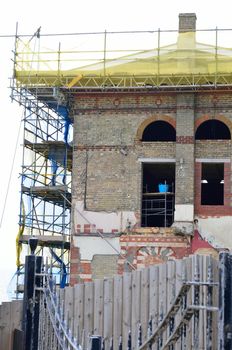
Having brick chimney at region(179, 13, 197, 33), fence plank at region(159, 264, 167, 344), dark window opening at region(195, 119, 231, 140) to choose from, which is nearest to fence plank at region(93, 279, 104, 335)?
fence plank at region(159, 264, 167, 344)

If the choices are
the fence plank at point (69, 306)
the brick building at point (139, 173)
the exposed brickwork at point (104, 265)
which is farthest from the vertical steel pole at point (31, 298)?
the exposed brickwork at point (104, 265)

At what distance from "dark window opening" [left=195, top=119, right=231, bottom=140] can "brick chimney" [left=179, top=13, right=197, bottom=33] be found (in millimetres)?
3751

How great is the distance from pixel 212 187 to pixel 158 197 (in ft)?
21.1

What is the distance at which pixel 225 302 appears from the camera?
7.21m

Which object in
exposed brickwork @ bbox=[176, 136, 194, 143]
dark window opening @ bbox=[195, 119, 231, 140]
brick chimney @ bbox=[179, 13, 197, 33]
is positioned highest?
brick chimney @ bbox=[179, 13, 197, 33]

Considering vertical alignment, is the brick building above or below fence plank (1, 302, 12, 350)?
above

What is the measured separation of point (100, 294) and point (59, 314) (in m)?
0.86

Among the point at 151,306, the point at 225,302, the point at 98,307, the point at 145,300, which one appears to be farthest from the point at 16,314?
the point at 225,302

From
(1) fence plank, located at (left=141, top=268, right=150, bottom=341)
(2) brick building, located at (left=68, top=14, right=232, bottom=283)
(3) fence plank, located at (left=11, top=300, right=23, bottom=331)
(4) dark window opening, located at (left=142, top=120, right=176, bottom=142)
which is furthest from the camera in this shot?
(4) dark window opening, located at (left=142, top=120, right=176, bottom=142)

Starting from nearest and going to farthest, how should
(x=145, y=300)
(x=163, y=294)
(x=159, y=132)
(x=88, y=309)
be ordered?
(x=163, y=294)
(x=145, y=300)
(x=88, y=309)
(x=159, y=132)

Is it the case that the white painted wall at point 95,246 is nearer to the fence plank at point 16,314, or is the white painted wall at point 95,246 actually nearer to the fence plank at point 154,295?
the fence plank at point 16,314

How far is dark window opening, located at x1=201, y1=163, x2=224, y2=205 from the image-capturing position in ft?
Result: 102

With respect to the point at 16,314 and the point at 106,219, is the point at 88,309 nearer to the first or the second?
the point at 16,314

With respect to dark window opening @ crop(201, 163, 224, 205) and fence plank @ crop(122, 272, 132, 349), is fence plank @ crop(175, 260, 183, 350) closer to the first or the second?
fence plank @ crop(122, 272, 132, 349)
